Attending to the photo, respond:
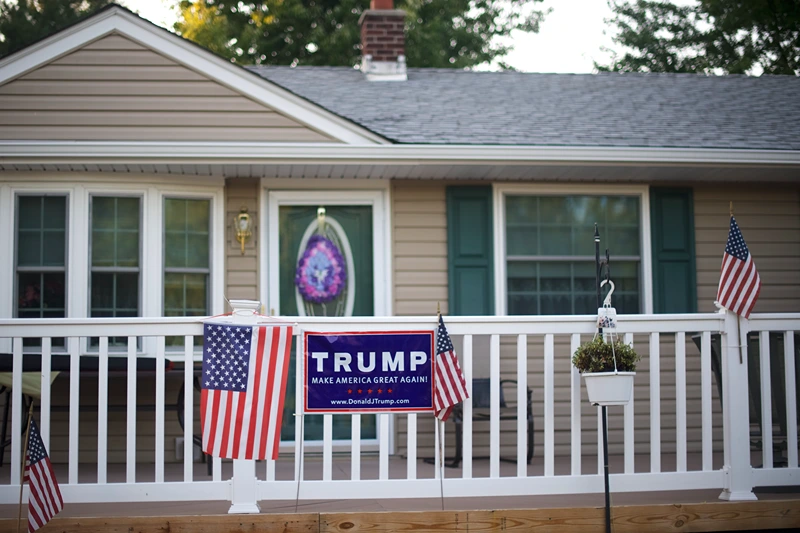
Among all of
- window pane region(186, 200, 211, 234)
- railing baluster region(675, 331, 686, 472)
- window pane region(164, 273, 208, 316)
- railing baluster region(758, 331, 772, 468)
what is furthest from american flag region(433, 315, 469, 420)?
window pane region(186, 200, 211, 234)

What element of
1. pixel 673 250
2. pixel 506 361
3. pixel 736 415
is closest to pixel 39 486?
pixel 736 415

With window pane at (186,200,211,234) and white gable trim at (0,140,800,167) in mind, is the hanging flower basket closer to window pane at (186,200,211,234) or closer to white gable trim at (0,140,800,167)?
white gable trim at (0,140,800,167)

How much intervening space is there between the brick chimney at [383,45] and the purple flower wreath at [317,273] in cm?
285

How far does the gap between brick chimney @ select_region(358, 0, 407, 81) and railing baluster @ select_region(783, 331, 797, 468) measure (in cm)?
571

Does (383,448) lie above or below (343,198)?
below

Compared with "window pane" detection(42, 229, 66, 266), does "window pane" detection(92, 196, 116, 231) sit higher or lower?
higher

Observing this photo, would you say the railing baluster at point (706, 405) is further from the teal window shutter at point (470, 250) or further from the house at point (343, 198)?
the teal window shutter at point (470, 250)

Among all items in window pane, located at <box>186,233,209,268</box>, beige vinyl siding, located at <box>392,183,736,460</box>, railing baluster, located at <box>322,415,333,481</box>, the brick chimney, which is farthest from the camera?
the brick chimney

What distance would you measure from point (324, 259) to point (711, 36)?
52.9ft

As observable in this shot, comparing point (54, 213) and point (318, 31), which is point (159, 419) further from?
point (318, 31)

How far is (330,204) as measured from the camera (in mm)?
7918

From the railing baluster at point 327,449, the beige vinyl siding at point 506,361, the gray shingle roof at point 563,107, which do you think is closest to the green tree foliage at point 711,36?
the gray shingle roof at point 563,107

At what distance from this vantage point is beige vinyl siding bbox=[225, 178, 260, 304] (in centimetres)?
777

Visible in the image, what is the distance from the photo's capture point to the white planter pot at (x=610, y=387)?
16.2 feet
